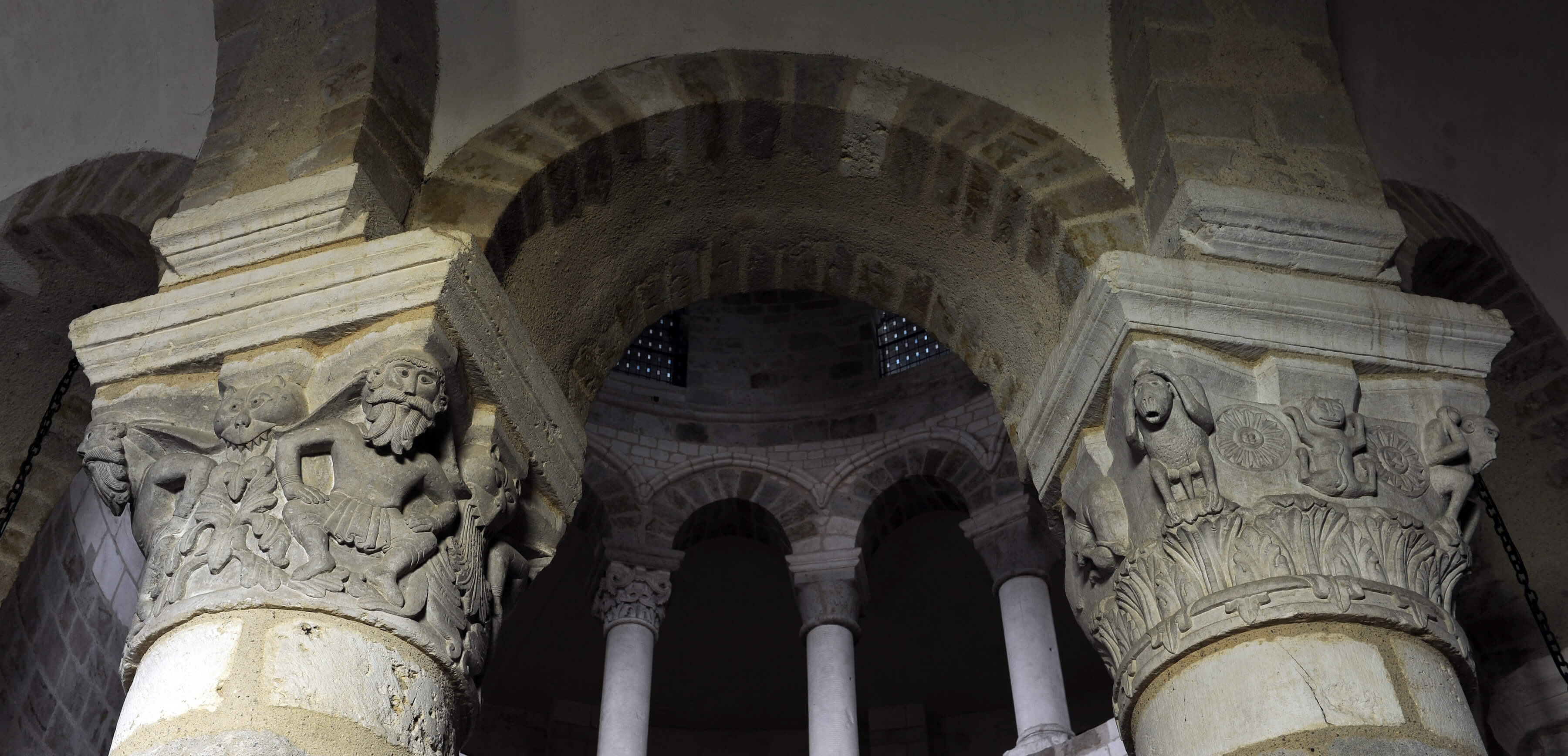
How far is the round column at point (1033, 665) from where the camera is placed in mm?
6852

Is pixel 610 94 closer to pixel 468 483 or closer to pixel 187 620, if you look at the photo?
pixel 468 483

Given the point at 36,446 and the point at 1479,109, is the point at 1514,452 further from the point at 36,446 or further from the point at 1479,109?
the point at 36,446

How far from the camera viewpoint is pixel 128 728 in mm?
2670

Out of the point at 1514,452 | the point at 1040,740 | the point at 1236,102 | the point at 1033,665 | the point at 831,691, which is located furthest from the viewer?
the point at 831,691

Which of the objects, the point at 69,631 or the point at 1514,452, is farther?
the point at 69,631

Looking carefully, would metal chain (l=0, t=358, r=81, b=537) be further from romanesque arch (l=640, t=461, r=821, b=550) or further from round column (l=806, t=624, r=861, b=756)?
round column (l=806, t=624, r=861, b=756)

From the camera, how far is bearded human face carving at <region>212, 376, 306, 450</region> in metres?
3.01

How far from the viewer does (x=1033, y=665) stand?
23.5 ft

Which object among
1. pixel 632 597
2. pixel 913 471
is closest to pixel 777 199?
pixel 632 597

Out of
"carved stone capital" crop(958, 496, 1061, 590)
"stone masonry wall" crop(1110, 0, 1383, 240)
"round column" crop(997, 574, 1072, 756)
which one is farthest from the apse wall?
"stone masonry wall" crop(1110, 0, 1383, 240)

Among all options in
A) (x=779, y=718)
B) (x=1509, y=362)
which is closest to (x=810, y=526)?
(x=779, y=718)

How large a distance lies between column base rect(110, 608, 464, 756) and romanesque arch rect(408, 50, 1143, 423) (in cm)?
119

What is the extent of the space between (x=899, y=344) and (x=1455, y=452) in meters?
6.46

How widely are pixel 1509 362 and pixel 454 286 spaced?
378cm
